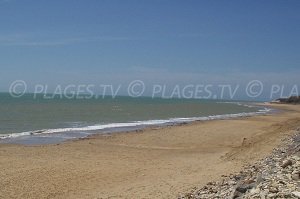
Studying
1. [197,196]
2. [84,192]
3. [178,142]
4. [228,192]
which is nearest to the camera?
[228,192]

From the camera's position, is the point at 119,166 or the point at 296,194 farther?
the point at 119,166

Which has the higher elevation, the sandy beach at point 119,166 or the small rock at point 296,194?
the small rock at point 296,194

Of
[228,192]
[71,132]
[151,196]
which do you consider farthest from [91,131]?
[228,192]

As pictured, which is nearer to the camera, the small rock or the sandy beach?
the small rock

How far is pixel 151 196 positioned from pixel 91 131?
2011cm

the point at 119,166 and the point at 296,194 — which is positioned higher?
the point at 296,194

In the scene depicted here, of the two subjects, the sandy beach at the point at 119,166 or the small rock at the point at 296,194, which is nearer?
the small rock at the point at 296,194

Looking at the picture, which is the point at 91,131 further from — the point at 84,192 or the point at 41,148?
the point at 84,192

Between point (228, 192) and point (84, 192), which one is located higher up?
point (228, 192)

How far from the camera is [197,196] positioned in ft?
31.2

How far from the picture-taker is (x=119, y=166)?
53.3 ft

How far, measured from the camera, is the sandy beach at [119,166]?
12298 millimetres

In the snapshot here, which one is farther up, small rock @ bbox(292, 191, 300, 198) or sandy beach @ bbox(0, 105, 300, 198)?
small rock @ bbox(292, 191, 300, 198)

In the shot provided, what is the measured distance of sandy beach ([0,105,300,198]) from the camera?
12.3 meters
